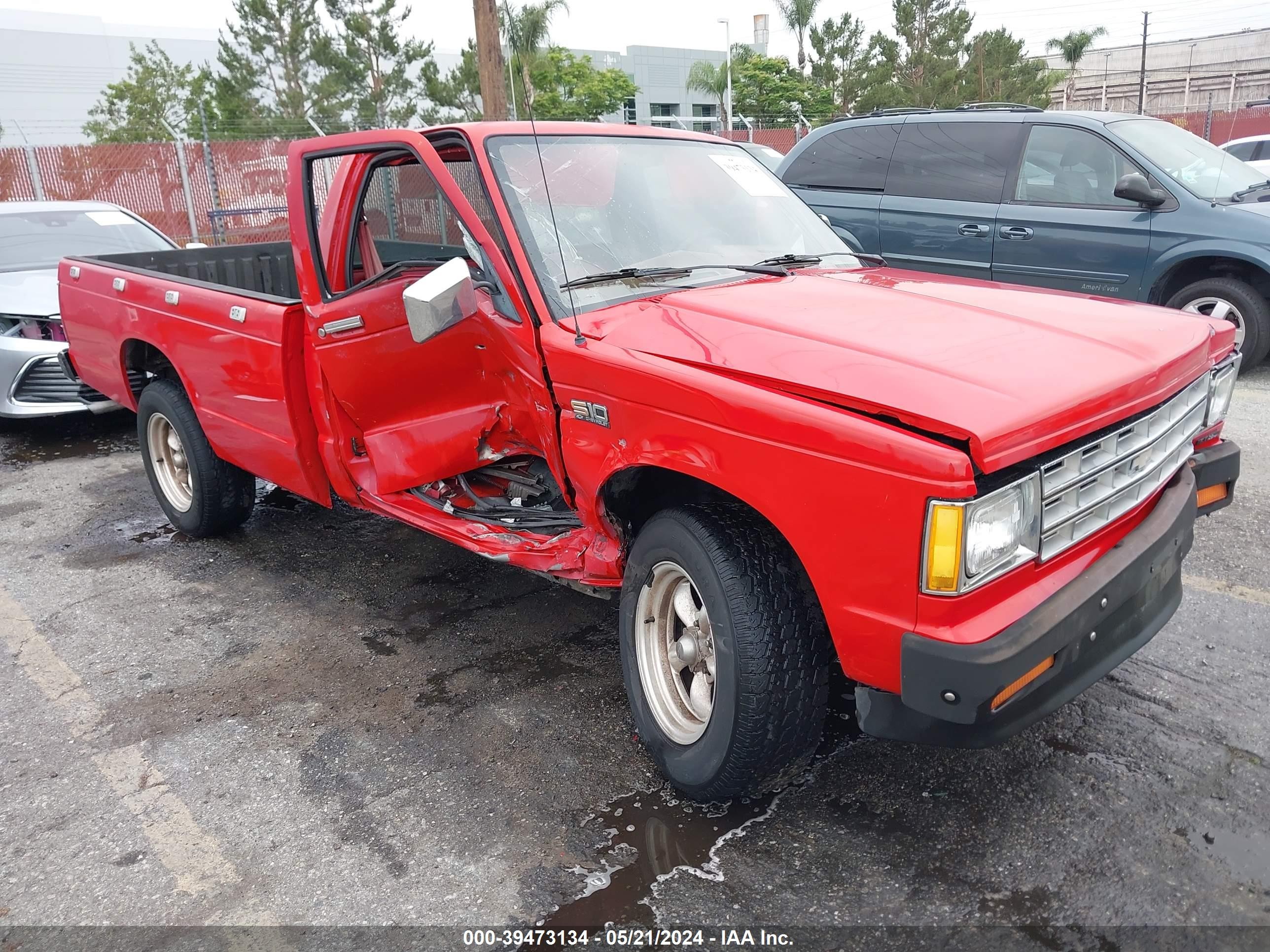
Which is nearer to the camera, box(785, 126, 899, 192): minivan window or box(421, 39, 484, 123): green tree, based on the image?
box(785, 126, 899, 192): minivan window

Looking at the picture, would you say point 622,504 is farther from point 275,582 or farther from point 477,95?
point 477,95

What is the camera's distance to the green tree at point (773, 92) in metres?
42.3

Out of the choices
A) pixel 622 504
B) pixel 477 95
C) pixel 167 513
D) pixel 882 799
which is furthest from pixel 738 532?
pixel 477 95

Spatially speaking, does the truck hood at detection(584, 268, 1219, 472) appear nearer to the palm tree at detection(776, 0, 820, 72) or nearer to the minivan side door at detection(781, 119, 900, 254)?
the minivan side door at detection(781, 119, 900, 254)

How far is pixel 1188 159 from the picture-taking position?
739cm

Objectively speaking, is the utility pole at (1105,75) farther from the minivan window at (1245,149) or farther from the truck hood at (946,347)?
the truck hood at (946,347)

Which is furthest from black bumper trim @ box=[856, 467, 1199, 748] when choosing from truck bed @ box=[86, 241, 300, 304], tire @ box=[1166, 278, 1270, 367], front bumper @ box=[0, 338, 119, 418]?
front bumper @ box=[0, 338, 119, 418]

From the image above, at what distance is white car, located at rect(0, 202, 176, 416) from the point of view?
6.97m

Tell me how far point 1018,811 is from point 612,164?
101 inches

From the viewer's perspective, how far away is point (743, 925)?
239 centimetres

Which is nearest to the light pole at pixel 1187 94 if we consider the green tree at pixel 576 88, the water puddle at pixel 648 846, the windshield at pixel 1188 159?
the green tree at pixel 576 88

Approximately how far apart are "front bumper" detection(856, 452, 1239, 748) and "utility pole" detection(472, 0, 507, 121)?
11.5 metres

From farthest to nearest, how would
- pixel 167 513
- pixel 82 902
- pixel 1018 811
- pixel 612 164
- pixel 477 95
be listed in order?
pixel 477 95 → pixel 167 513 → pixel 612 164 → pixel 1018 811 → pixel 82 902

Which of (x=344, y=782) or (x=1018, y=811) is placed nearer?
(x=1018, y=811)
